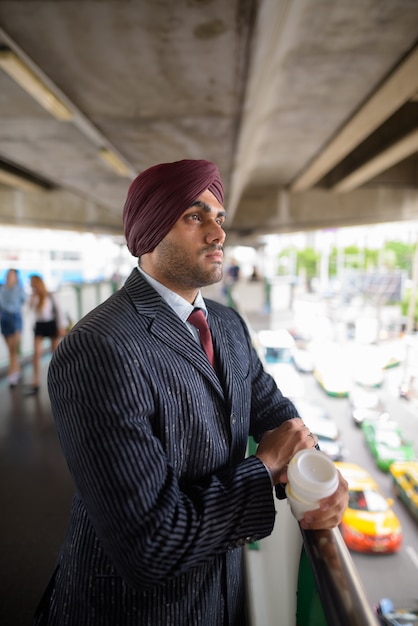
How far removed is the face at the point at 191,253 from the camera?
113 centimetres

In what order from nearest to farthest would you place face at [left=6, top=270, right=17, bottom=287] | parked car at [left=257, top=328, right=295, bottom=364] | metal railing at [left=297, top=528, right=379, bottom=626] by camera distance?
metal railing at [left=297, top=528, right=379, bottom=626], face at [left=6, top=270, right=17, bottom=287], parked car at [left=257, top=328, right=295, bottom=364]

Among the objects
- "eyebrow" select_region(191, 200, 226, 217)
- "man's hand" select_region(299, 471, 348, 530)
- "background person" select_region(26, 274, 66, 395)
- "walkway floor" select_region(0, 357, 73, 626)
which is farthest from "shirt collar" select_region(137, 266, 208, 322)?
"background person" select_region(26, 274, 66, 395)

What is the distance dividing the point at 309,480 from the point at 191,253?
66 centimetres

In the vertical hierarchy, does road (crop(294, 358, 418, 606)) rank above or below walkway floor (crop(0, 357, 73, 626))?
below

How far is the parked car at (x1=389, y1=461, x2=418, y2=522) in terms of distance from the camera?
8.27 metres

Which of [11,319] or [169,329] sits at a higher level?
[169,329]

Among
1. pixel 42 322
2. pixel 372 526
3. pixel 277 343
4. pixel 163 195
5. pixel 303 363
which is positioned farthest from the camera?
pixel 303 363

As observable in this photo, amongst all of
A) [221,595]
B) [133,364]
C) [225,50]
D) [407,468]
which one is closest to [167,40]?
[225,50]

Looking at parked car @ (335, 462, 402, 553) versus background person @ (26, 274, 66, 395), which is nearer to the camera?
background person @ (26, 274, 66, 395)

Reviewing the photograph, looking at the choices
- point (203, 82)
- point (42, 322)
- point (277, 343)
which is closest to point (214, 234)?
point (203, 82)

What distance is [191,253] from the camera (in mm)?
1140

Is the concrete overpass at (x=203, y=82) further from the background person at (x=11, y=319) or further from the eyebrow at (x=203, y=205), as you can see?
the background person at (x=11, y=319)

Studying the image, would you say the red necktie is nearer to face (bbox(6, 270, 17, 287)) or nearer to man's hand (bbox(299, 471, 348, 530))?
man's hand (bbox(299, 471, 348, 530))

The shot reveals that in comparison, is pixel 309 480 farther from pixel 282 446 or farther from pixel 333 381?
pixel 333 381
